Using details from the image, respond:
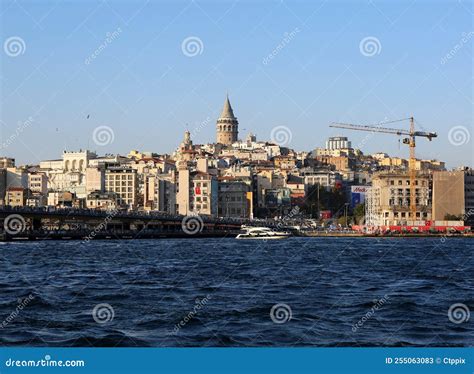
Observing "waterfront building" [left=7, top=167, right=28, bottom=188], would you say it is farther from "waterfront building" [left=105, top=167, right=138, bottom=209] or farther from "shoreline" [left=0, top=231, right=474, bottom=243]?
"shoreline" [left=0, top=231, right=474, bottom=243]

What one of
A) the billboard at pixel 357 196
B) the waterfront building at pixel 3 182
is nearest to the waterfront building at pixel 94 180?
the waterfront building at pixel 3 182

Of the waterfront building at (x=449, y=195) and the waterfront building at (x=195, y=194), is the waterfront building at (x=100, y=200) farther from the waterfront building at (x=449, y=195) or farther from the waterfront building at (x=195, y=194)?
the waterfront building at (x=449, y=195)

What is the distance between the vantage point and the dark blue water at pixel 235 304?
1675 centimetres

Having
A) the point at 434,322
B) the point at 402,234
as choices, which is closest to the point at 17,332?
the point at 434,322

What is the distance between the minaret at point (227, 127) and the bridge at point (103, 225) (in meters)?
96.4

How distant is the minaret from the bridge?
96412 millimetres

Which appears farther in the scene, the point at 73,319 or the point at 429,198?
the point at 429,198

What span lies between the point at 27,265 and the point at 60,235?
41.3 m

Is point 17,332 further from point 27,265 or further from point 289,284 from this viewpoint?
point 27,265

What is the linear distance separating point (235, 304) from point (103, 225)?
6230 centimetres

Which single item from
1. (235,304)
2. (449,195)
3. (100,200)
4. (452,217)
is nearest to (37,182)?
(100,200)

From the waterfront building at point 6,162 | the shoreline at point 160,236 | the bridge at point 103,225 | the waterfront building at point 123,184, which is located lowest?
the shoreline at point 160,236

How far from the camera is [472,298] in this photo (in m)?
23.6

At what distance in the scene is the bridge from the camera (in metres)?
Result: 75.0
